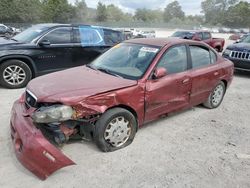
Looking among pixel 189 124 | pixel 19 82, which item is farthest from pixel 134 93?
pixel 19 82

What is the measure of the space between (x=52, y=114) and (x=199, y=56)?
10.2 ft

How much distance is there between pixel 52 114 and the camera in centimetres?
331

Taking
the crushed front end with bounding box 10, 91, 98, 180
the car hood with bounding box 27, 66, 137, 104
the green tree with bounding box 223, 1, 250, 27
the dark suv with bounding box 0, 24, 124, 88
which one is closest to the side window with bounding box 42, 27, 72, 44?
the dark suv with bounding box 0, 24, 124, 88

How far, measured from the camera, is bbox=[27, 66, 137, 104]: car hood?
11.2 feet

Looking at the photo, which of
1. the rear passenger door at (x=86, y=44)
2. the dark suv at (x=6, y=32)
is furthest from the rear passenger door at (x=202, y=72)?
the dark suv at (x=6, y=32)

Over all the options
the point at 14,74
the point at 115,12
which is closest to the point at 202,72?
the point at 14,74

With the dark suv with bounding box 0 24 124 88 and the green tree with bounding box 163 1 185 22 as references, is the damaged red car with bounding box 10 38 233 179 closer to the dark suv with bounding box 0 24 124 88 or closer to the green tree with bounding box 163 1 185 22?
the dark suv with bounding box 0 24 124 88

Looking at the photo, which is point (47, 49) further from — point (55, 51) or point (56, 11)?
point (56, 11)

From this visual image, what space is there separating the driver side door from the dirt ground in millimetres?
425

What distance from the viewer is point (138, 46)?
15.3ft

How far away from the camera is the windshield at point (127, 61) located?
13.7 ft

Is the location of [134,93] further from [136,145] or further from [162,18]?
[162,18]

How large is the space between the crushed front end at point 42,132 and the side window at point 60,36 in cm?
363

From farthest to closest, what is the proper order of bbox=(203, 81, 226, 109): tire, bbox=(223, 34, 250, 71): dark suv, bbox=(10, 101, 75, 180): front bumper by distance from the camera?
1. bbox=(223, 34, 250, 71): dark suv
2. bbox=(203, 81, 226, 109): tire
3. bbox=(10, 101, 75, 180): front bumper
